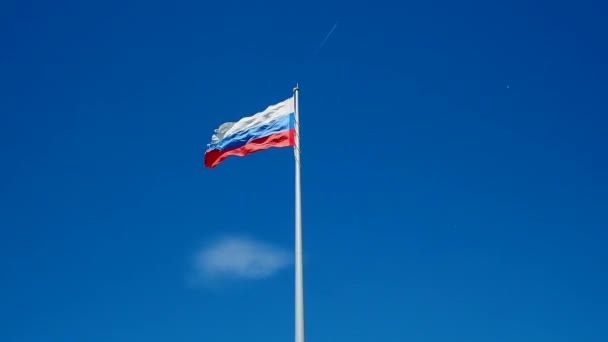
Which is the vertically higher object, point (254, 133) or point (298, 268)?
point (254, 133)

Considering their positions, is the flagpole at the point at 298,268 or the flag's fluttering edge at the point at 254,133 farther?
the flag's fluttering edge at the point at 254,133

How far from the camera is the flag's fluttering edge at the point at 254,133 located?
72.2 feet

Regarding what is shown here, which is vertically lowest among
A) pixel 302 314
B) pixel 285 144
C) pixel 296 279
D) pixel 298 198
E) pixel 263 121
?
pixel 302 314

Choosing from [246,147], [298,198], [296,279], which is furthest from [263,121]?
[296,279]

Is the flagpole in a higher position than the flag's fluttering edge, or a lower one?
lower

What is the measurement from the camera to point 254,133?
22.6 metres

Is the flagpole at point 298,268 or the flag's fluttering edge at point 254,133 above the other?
the flag's fluttering edge at point 254,133

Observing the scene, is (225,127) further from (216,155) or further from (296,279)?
(296,279)

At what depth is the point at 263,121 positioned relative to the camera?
899 inches

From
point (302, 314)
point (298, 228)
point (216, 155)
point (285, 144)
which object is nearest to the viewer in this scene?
point (302, 314)

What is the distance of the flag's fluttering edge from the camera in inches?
866

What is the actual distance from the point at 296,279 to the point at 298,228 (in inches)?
66.1

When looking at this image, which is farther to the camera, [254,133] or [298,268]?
[254,133]

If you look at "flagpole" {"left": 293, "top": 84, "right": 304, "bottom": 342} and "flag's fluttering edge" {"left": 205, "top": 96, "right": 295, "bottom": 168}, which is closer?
"flagpole" {"left": 293, "top": 84, "right": 304, "bottom": 342}
